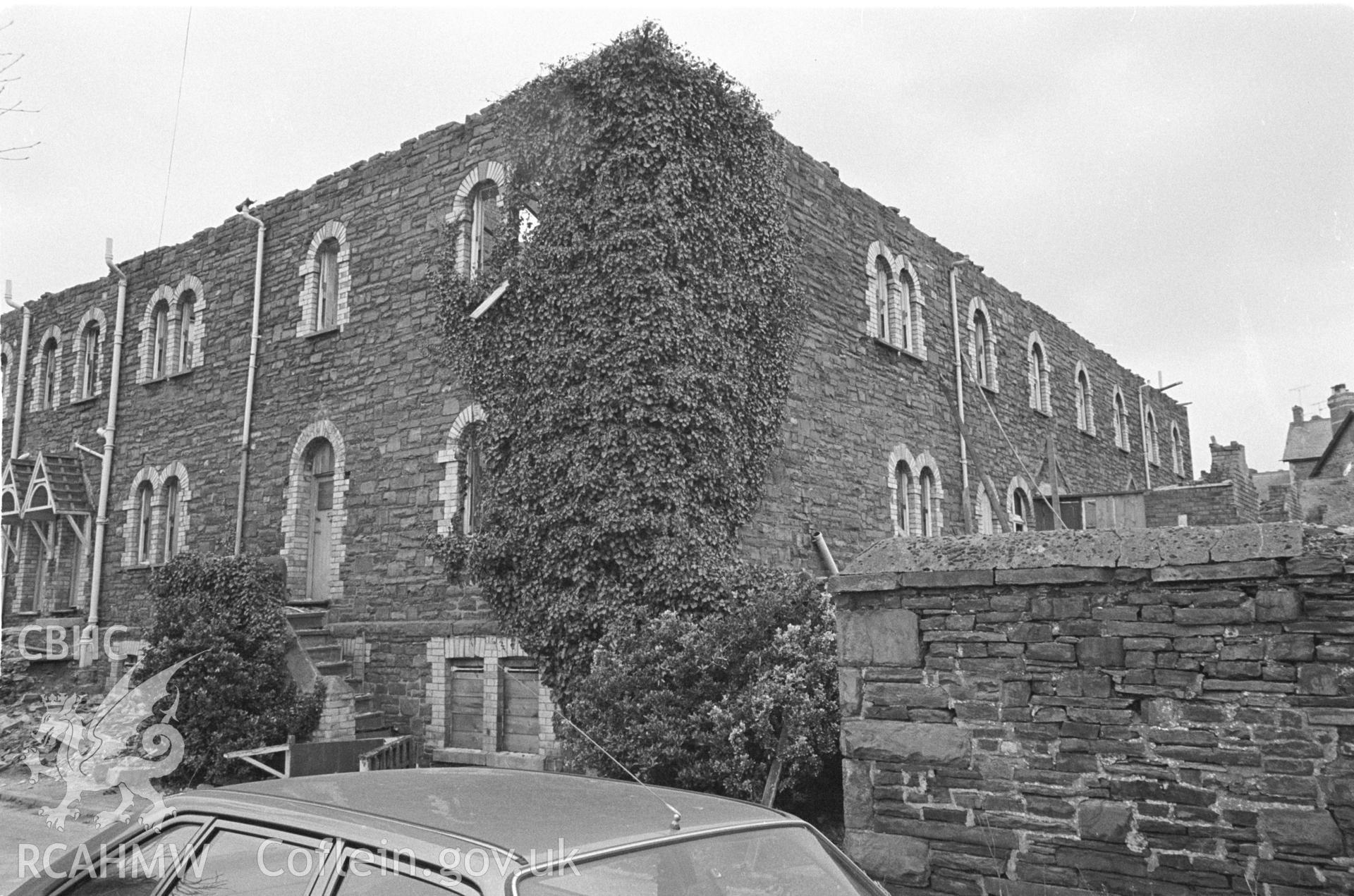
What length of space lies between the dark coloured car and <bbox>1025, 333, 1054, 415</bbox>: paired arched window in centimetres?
2061

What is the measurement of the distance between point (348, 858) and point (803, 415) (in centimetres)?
1156

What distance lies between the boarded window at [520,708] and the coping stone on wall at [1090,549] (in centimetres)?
650

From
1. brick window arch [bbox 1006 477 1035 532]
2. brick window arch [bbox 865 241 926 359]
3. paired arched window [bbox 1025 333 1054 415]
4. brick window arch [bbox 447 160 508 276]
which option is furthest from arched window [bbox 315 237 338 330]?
paired arched window [bbox 1025 333 1054 415]

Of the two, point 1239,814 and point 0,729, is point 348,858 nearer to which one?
point 1239,814

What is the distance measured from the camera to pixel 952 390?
1880cm

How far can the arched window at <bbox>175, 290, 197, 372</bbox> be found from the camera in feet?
61.8

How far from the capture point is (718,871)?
3.16 m

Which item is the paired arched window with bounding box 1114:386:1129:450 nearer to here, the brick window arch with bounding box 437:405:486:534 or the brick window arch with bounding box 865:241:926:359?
the brick window arch with bounding box 865:241:926:359

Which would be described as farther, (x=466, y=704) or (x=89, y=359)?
(x=89, y=359)

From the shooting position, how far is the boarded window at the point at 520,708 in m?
Answer: 12.6

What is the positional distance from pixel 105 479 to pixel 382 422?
8083mm

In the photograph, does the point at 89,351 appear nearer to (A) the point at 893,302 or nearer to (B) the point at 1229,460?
(A) the point at 893,302

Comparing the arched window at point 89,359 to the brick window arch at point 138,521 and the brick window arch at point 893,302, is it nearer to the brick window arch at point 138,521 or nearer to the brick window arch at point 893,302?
the brick window arch at point 138,521

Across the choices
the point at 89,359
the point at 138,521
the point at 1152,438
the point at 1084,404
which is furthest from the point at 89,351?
the point at 1152,438
